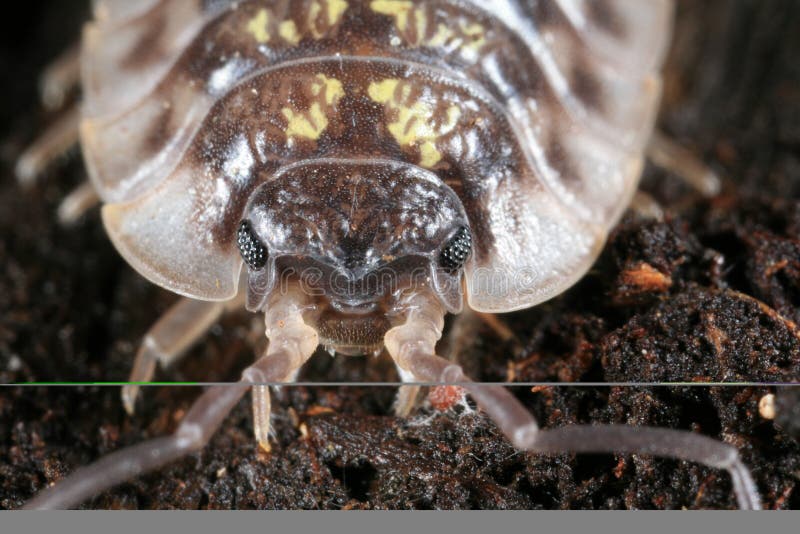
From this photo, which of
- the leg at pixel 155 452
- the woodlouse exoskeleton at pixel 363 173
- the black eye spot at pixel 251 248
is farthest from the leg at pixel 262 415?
the black eye spot at pixel 251 248

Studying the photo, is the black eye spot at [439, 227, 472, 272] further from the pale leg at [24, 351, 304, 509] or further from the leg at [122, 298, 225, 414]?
the leg at [122, 298, 225, 414]

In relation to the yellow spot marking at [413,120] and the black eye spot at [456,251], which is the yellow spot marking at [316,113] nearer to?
the yellow spot marking at [413,120]

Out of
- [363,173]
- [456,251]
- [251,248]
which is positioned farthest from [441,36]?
[251,248]

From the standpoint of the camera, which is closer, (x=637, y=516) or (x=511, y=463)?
(x=637, y=516)

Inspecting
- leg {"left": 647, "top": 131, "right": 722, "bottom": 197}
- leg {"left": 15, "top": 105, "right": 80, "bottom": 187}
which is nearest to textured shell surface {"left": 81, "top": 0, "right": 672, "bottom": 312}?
leg {"left": 647, "top": 131, "right": 722, "bottom": 197}

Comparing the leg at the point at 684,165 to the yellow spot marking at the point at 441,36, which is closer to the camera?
the yellow spot marking at the point at 441,36

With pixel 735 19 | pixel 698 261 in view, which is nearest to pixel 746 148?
pixel 735 19

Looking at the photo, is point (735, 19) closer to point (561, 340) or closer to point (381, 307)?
point (561, 340)

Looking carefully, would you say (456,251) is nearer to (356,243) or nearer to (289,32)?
(356,243)

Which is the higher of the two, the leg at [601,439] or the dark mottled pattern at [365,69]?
the dark mottled pattern at [365,69]
